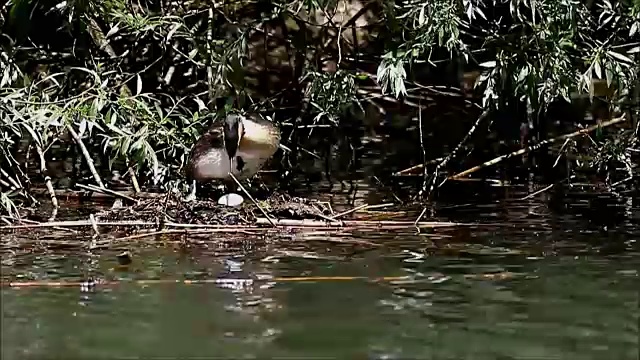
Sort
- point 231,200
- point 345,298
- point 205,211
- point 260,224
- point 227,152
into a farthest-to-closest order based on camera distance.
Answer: point 227,152 < point 231,200 < point 205,211 < point 260,224 < point 345,298

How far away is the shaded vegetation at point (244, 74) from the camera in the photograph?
5.72m

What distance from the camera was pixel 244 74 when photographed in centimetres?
695

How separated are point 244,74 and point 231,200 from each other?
1.47 metres

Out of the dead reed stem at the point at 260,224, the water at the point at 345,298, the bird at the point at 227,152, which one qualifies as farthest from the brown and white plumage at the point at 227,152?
the water at the point at 345,298

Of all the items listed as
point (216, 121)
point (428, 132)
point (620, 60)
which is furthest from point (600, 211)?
point (428, 132)

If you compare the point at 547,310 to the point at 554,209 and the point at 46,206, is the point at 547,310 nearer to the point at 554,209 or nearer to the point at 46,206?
the point at 554,209

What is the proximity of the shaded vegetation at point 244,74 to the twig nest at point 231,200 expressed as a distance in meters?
0.34

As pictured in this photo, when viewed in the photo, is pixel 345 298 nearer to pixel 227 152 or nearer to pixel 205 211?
pixel 205 211

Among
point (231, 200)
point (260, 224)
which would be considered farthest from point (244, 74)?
point (260, 224)

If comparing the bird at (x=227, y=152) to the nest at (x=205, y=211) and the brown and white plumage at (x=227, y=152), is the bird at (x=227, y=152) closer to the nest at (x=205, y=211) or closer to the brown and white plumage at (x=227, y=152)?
the brown and white plumage at (x=227, y=152)

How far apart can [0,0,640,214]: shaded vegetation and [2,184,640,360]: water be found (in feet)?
3.24

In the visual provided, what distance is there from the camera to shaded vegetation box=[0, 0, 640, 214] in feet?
18.8

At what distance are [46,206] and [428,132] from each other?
3872mm

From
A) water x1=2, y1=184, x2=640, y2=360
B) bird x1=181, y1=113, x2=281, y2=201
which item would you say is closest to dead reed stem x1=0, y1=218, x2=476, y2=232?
water x1=2, y1=184, x2=640, y2=360
